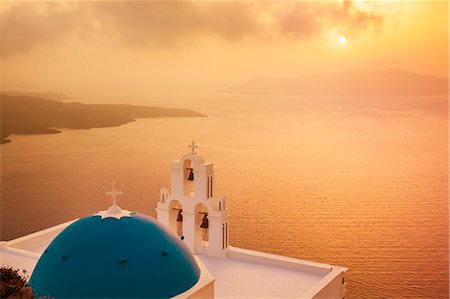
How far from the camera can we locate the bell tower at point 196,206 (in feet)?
39.8

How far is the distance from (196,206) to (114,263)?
5.04 meters

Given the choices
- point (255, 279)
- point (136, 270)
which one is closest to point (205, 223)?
point (255, 279)

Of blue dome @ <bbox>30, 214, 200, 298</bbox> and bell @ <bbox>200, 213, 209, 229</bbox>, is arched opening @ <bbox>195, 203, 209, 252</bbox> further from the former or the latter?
blue dome @ <bbox>30, 214, 200, 298</bbox>

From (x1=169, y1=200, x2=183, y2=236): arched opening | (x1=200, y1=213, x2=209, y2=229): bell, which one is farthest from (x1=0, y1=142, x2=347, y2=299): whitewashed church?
(x1=169, y1=200, x2=183, y2=236): arched opening

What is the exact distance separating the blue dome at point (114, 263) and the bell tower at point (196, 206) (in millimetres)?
3891

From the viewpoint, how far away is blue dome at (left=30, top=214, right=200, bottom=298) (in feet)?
23.8

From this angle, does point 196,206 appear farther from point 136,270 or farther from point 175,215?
point 136,270

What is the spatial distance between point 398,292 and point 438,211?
264 inches

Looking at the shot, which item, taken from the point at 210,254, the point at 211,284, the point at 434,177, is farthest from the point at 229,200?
the point at 211,284

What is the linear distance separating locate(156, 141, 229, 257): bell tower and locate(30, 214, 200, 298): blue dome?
3891mm

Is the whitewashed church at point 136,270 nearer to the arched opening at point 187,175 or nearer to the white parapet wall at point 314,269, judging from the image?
the white parapet wall at point 314,269

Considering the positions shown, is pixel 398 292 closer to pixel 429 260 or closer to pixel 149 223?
pixel 429 260

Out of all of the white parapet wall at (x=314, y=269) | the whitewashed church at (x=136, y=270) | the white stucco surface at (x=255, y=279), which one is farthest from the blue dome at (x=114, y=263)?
the white parapet wall at (x=314, y=269)

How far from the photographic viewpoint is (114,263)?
290 inches
